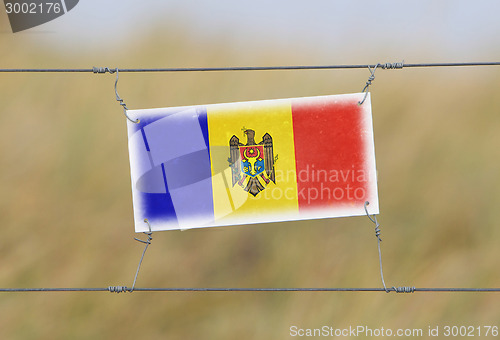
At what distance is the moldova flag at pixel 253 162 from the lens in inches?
56.1

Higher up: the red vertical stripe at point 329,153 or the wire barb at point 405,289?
the red vertical stripe at point 329,153

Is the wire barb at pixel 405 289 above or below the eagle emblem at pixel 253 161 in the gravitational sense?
below

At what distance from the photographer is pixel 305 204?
143 cm

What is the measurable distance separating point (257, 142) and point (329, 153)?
0.19 meters

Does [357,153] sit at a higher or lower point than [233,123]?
lower

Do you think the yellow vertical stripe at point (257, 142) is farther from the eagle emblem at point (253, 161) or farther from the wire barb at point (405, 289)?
the wire barb at point (405, 289)

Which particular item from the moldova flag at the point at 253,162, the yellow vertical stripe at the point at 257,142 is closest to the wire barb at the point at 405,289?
the moldova flag at the point at 253,162

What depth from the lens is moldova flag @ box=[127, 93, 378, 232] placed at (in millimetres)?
1426

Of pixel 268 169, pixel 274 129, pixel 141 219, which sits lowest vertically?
pixel 141 219

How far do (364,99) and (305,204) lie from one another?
0.32 m

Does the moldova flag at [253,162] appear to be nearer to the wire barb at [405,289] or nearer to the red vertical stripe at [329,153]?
the red vertical stripe at [329,153]

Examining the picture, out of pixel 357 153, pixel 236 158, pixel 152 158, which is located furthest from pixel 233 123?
pixel 357 153

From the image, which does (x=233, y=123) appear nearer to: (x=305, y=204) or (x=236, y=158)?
(x=236, y=158)

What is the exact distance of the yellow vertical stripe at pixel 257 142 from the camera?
4.68 feet
